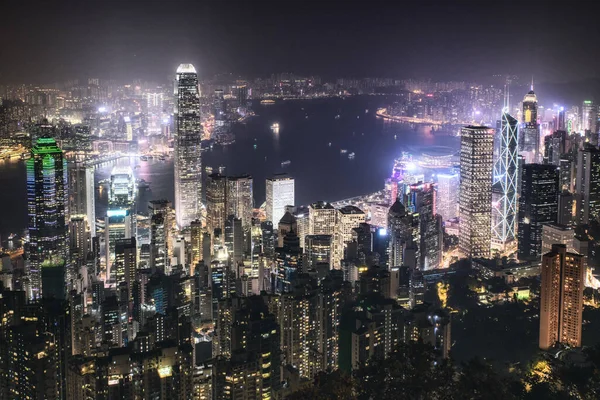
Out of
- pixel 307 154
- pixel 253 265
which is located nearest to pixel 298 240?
pixel 253 265

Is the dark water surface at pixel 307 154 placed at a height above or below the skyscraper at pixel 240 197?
above

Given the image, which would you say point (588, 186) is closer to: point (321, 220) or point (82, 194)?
point (321, 220)

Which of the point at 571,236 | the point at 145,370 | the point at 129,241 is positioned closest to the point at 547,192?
the point at 571,236

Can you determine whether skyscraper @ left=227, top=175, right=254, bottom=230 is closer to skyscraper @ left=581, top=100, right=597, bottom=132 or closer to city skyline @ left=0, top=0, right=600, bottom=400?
city skyline @ left=0, top=0, right=600, bottom=400

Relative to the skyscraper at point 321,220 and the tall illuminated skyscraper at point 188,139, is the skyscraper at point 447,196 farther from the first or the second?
the tall illuminated skyscraper at point 188,139

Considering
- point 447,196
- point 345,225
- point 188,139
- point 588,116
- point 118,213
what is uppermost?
point 588,116

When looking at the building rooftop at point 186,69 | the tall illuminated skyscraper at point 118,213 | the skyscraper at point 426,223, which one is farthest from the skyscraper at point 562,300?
the building rooftop at point 186,69
